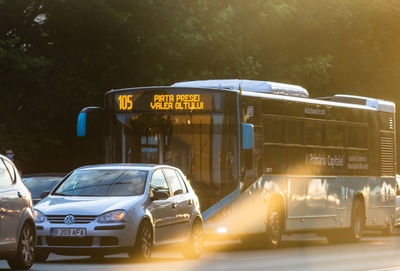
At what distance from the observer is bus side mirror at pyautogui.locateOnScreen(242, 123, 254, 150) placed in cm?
2084

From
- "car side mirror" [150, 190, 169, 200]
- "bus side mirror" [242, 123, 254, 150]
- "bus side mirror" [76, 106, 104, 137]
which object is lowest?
"car side mirror" [150, 190, 169, 200]

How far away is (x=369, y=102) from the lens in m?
28.2

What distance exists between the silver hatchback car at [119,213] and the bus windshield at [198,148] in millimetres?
1901

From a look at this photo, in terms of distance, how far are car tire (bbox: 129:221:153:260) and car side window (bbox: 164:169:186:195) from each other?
1486 millimetres

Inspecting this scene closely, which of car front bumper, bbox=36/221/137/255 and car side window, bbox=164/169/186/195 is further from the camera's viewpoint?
car side window, bbox=164/169/186/195

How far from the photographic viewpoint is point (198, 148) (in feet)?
70.0

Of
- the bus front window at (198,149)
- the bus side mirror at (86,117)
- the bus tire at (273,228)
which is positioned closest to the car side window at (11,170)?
the bus side mirror at (86,117)

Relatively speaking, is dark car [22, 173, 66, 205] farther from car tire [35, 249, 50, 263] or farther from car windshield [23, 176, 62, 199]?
car tire [35, 249, 50, 263]

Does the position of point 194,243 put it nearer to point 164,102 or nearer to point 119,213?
point 119,213

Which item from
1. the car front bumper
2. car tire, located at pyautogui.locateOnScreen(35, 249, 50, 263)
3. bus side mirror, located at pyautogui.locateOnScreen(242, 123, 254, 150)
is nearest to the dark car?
bus side mirror, located at pyautogui.locateOnScreen(242, 123, 254, 150)

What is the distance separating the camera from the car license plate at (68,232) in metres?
16.8

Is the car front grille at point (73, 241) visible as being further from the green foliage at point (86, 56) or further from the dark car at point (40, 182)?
the green foliage at point (86, 56)

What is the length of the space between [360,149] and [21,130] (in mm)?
11005

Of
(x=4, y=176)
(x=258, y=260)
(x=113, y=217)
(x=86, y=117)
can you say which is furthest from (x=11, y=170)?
(x=86, y=117)
